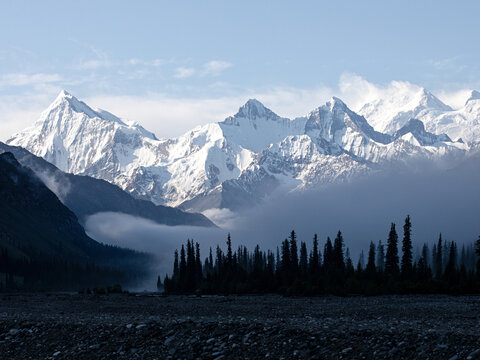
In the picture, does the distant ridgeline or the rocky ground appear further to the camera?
the distant ridgeline

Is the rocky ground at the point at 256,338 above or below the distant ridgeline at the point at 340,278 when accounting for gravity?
below

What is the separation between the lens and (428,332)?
36.6 metres

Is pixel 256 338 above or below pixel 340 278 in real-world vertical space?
below

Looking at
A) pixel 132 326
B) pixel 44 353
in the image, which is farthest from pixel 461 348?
pixel 44 353

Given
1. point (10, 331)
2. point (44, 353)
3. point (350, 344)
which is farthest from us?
point (10, 331)

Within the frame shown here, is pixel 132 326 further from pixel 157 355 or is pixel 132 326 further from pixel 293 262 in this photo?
pixel 293 262

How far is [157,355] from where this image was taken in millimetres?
38719

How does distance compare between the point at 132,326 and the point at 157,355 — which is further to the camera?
the point at 132,326

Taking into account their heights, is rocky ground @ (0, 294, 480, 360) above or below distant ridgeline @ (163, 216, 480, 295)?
below

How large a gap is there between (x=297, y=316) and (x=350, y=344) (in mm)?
16980

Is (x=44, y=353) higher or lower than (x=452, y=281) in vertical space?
lower

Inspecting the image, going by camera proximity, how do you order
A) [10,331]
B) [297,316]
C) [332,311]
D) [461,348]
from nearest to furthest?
[461,348] → [10,331] → [297,316] → [332,311]

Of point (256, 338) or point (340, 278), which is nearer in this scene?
point (256, 338)

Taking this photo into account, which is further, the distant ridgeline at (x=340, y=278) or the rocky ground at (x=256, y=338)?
the distant ridgeline at (x=340, y=278)
